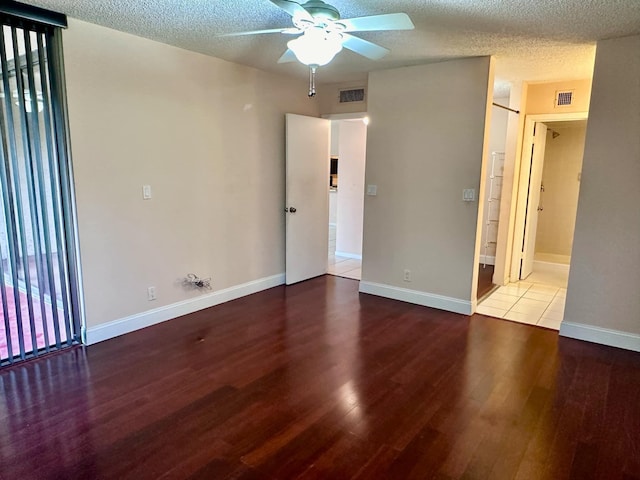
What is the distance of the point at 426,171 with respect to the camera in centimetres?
431

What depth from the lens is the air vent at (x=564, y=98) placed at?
480 centimetres

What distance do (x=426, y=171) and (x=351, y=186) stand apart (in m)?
2.52

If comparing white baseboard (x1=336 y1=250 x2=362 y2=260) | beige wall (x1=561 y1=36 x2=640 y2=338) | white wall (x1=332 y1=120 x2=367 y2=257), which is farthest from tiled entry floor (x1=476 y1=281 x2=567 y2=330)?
white wall (x1=332 y1=120 x2=367 y2=257)

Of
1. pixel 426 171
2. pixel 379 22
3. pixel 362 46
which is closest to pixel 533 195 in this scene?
pixel 426 171

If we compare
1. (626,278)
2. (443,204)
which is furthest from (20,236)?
(626,278)

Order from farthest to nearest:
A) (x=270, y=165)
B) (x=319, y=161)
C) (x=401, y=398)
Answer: (x=319, y=161), (x=270, y=165), (x=401, y=398)

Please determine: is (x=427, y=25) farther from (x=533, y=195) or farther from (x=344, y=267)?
(x=344, y=267)

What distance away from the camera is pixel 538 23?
288cm

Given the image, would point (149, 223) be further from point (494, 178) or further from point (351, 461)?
point (494, 178)

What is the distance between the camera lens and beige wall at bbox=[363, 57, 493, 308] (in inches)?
158

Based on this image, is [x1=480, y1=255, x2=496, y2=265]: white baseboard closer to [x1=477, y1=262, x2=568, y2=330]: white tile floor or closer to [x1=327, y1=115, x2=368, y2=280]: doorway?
[x1=477, y1=262, x2=568, y2=330]: white tile floor

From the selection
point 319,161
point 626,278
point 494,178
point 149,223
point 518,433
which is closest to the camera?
point 518,433

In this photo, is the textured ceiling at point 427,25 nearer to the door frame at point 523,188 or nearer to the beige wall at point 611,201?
the beige wall at point 611,201

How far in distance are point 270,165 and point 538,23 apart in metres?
3.03
